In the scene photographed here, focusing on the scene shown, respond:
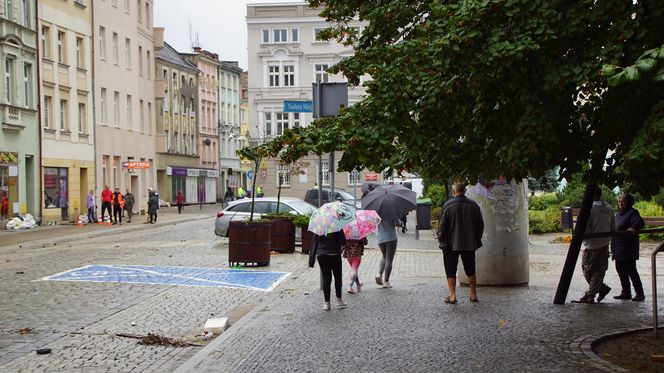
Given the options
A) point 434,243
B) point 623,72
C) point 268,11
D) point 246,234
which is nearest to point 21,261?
point 246,234

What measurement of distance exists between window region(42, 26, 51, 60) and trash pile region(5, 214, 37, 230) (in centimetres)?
866

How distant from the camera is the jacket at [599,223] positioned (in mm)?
14383

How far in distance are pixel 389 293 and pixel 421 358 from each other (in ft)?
20.2

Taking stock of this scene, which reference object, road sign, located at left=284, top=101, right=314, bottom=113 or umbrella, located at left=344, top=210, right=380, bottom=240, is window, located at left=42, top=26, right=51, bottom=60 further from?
umbrella, located at left=344, top=210, right=380, bottom=240

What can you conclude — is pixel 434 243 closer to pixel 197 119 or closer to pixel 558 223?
pixel 558 223

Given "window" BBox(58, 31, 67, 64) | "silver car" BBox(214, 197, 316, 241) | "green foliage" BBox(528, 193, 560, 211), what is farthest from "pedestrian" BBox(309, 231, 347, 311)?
"window" BBox(58, 31, 67, 64)

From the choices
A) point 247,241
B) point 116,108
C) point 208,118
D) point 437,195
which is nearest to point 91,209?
point 116,108

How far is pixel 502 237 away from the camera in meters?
16.5

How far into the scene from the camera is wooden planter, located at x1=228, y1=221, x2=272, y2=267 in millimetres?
21750

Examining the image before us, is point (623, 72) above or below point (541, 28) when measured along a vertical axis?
below

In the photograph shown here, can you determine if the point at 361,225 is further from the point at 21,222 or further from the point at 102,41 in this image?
the point at 102,41

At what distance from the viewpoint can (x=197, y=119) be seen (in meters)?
95.4

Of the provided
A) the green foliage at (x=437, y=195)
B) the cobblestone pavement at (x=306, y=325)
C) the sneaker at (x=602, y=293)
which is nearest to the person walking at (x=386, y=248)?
the cobblestone pavement at (x=306, y=325)

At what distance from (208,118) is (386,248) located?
84.3 metres
